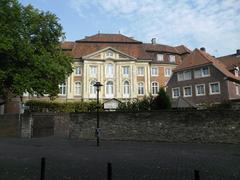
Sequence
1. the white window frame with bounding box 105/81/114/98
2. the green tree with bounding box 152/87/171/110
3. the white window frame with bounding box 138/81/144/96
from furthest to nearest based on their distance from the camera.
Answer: the white window frame with bounding box 138/81/144/96 → the white window frame with bounding box 105/81/114/98 → the green tree with bounding box 152/87/171/110

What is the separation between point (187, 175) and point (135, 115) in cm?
1303

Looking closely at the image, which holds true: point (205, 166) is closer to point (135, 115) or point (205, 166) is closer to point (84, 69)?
point (135, 115)

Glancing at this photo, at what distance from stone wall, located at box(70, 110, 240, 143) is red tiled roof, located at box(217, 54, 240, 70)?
31.5 meters

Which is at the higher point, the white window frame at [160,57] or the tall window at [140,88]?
the white window frame at [160,57]

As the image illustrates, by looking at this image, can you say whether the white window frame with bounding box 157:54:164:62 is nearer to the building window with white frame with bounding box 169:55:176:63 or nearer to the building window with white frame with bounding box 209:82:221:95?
the building window with white frame with bounding box 169:55:176:63

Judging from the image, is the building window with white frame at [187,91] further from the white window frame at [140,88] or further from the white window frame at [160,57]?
the white window frame at [160,57]

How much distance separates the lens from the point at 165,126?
21.4 m

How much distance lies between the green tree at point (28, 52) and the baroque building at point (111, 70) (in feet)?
89.1

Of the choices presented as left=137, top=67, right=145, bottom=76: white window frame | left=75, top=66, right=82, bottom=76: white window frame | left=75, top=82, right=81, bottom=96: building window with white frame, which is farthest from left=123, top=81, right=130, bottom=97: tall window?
left=75, top=66, right=82, bottom=76: white window frame

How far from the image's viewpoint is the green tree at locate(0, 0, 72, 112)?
22.4 m

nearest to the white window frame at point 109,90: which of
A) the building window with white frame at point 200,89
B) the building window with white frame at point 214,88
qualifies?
the building window with white frame at point 200,89

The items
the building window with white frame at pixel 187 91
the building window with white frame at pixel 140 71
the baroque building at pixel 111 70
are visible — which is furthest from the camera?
the building window with white frame at pixel 140 71

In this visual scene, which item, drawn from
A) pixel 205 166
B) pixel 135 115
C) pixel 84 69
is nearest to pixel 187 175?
pixel 205 166

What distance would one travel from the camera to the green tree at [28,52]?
73.5ft
